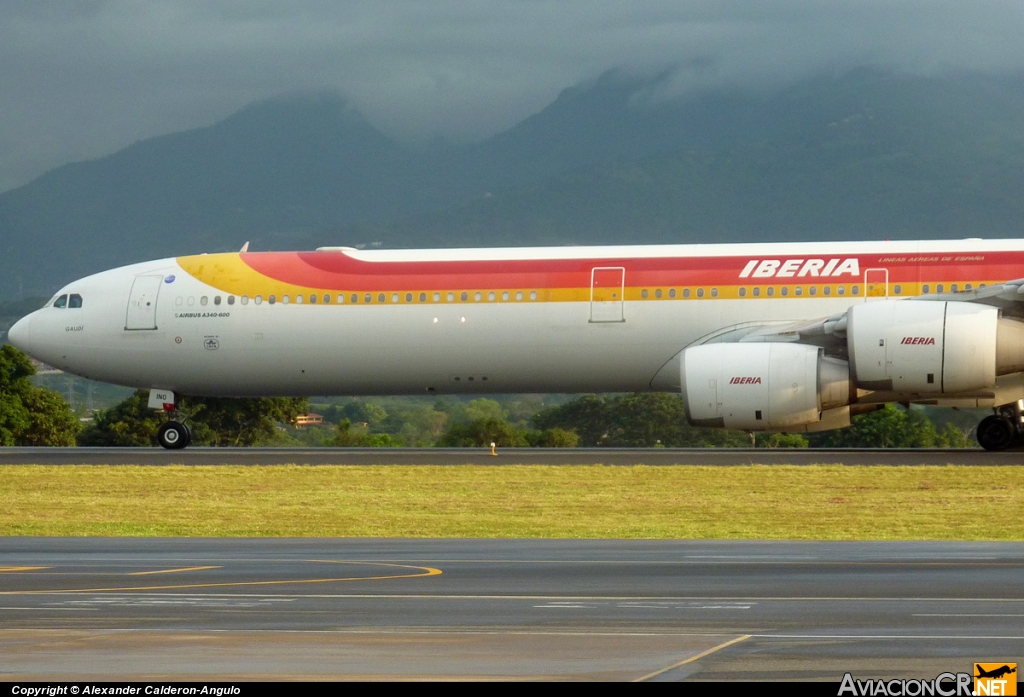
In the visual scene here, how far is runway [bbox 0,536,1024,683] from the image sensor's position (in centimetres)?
838

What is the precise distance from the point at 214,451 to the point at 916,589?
79.6ft

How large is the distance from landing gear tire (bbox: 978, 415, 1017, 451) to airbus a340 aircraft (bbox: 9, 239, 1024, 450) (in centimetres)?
4

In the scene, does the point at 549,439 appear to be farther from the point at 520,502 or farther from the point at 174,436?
the point at 520,502

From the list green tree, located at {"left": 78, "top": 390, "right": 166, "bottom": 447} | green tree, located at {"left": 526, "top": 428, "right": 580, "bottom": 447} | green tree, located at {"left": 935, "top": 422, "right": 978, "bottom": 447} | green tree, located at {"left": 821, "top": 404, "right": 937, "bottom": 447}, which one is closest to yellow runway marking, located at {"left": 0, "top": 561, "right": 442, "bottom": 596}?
green tree, located at {"left": 821, "top": 404, "right": 937, "bottom": 447}

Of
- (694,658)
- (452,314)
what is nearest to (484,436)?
(452,314)

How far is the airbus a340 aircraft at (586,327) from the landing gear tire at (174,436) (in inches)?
1.9

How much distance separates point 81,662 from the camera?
8.55m

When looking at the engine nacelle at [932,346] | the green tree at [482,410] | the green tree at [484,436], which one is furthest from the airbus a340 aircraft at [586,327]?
the green tree at [482,410]

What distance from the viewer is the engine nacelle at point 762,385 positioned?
27.5 m

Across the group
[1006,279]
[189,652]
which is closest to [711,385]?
[1006,279]

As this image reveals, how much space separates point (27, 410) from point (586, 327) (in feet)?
89.5

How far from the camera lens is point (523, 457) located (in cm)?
3023

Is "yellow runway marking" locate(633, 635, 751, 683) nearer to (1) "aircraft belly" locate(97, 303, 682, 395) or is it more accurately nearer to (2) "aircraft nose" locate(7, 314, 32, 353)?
(1) "aircraft belly" locate(97, 303, 682, 395)

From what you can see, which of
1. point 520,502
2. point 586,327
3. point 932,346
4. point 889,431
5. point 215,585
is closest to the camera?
point 215,585
